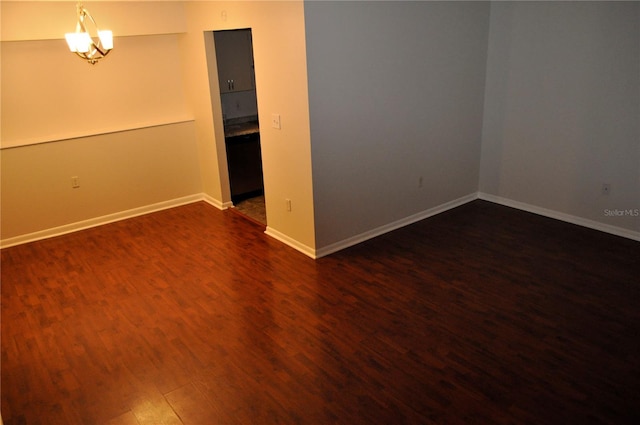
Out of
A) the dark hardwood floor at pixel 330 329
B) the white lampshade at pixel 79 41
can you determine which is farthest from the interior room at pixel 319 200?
the white lampshade at pixel 79 41

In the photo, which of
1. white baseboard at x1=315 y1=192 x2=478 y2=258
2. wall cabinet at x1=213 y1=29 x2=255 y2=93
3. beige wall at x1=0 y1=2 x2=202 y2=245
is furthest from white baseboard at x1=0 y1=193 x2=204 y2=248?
white baseboard at x1=315 y1=192 x2=478 y2=258

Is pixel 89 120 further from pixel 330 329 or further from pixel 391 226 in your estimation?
pixel 330 329

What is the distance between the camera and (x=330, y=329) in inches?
134

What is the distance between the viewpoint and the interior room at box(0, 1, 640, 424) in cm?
296

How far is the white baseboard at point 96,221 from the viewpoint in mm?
5152

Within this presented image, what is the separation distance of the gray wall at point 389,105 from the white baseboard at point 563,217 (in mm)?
483

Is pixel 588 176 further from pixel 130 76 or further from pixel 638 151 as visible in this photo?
pixel 130 76

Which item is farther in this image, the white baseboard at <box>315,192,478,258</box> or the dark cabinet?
the dark cabinet

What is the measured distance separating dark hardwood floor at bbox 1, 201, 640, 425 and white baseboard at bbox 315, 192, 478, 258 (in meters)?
0.13

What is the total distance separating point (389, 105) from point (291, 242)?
1.61 metres

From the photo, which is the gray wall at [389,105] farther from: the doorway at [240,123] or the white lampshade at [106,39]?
the white lampshade at [106,39]

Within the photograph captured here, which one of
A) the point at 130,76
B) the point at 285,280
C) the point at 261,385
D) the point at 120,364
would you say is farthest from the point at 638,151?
the point at 130,76

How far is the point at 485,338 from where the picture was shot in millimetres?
3219

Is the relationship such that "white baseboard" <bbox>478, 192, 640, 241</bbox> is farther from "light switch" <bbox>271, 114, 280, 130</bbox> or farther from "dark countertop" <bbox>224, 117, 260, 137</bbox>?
"dark countertop" <bbox>224, 117, 260, 137</bbox>
